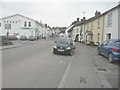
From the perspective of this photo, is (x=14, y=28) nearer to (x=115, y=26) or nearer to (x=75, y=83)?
(x=115, y=26)

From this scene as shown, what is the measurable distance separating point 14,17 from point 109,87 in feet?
194

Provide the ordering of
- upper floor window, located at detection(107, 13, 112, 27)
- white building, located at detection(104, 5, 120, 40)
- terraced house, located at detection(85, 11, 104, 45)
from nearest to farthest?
white building, located at detection(104, 5, 120, 40), upper floor window, located at detection(107, 13, 112, 27), terraced house, located at detection(85, 11, 104, 45)

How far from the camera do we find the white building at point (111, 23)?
67.7 feet

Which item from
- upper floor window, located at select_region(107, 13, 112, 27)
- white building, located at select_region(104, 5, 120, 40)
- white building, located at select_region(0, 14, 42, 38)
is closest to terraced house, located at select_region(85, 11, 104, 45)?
white building, located at select_region(104, 5, 120, 40)

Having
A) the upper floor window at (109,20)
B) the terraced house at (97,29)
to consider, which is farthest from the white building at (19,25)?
the upper floor window at (109,20)

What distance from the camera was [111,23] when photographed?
22.5 m

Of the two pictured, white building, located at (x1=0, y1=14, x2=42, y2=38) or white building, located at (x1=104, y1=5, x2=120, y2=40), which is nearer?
white building, located at (x1=104, y1=5, x2=120, y2=40)

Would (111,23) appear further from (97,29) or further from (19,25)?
(19,25)

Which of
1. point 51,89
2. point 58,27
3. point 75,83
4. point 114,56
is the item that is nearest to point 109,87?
point 75,83

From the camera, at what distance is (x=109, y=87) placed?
21.1 feet

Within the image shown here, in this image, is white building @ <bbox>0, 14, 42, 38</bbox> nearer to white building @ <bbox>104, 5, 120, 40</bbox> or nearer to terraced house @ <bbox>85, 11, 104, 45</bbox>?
terraced house @ <bbox>85, 11, 104, 45</bbox>

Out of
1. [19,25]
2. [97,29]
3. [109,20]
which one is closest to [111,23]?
[109,20]

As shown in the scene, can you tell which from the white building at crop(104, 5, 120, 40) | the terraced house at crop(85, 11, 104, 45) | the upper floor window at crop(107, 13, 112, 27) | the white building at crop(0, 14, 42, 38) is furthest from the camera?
the white building at crop(0, 14, 42, 38)

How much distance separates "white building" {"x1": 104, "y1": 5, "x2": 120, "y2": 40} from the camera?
20.6 meters
